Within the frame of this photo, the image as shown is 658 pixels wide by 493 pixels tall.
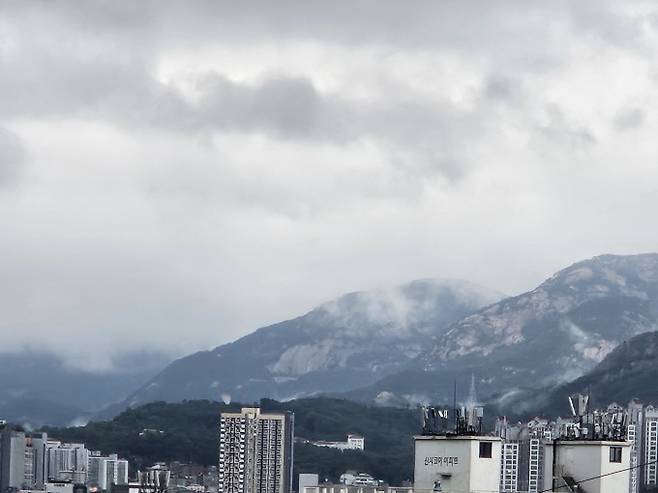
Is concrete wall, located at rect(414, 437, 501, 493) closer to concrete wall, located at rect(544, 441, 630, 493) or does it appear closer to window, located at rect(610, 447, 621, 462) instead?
concrete wall, located at rect(544, 441, 630, 493)

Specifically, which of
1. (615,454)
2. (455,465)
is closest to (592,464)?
(615,454)

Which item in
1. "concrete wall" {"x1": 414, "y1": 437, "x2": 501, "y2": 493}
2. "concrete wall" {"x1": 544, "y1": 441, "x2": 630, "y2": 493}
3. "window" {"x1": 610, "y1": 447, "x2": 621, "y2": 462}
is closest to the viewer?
"concrete wall" {"x1": 544, "y1": 441, "x2": 630, "y2": 493}

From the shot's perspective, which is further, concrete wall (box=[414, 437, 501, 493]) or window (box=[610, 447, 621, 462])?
concrete wall (box=[414, 437, 501, 493])

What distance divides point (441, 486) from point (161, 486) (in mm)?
73489

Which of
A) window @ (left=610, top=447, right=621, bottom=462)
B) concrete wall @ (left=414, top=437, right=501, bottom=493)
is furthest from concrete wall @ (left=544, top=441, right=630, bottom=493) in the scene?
concrete wall @ (left=414, top=437, right=501, bottom=493)

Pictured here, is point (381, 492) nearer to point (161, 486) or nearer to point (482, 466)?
point (482, 466)

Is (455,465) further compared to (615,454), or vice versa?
(455,465)

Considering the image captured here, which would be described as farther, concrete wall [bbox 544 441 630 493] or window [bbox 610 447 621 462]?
window [bbox 610 447 621 462]

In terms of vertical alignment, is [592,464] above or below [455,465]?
above

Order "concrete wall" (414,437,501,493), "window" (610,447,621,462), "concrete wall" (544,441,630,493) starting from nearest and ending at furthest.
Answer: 1. "concrete wall" (544,441,630,493)
2. "window" (610,447,621,462)
3. "concrete wall" (414,437,501,493)

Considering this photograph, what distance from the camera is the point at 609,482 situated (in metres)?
52.9

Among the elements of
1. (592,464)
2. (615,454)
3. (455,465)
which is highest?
(615,454)

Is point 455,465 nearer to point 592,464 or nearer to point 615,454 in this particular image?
point 592,464

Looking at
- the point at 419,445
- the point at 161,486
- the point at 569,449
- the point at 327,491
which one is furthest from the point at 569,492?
the point at 161,486
